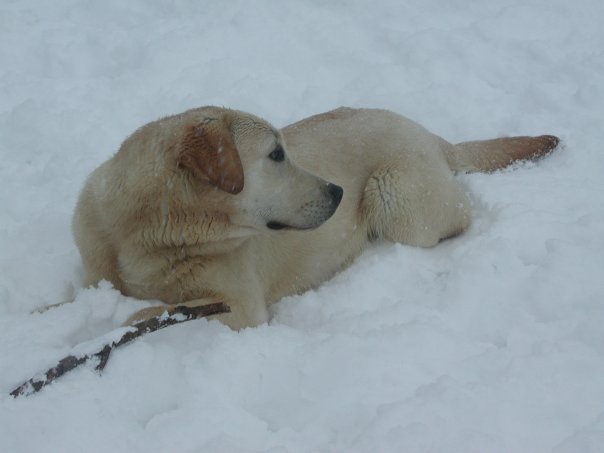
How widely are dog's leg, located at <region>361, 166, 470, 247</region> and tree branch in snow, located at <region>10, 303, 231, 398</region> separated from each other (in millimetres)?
1687

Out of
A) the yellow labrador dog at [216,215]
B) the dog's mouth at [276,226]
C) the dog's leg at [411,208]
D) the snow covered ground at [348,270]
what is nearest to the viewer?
the snow covered ground at [348,270]

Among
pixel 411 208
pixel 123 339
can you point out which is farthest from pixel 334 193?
pixel 123 339

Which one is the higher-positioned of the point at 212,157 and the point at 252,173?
the point at 212,157

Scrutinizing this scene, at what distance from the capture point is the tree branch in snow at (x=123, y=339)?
2.77 meters

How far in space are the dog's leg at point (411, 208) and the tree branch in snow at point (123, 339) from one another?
169cm

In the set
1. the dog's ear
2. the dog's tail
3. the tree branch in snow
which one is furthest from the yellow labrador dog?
the dog's tail

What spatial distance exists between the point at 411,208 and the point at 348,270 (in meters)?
0.79

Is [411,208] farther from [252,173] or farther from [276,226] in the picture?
[252,173]

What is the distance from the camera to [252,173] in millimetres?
3770

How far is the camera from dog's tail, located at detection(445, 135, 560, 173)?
536 cm

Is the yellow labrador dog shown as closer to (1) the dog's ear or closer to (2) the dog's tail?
(1) the dog's ear

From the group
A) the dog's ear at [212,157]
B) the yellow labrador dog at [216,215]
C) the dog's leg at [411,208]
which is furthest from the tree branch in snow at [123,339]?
the dog's leg at [411,208]

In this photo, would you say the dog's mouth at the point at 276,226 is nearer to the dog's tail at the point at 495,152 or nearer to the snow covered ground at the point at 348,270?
the snow covered ground at the point at 348,270

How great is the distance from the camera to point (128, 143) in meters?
3.80
